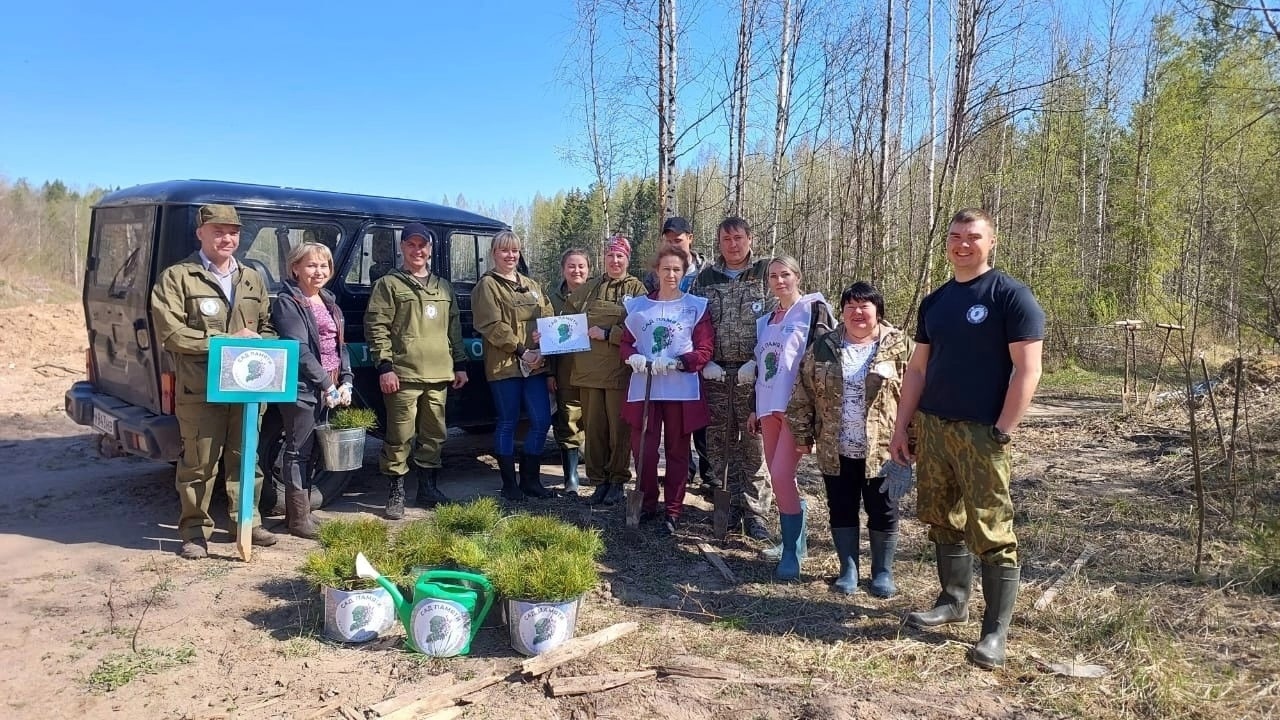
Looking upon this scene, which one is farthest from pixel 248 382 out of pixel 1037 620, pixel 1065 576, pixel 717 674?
pixel 1065 576

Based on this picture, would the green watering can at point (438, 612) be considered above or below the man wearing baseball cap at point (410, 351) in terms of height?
below

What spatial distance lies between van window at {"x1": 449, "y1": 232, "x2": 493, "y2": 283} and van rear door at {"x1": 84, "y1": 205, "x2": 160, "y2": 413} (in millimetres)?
1993

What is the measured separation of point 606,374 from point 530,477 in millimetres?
1036

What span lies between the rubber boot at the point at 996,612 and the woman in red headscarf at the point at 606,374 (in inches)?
104

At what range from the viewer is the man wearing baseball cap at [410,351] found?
15.6ft

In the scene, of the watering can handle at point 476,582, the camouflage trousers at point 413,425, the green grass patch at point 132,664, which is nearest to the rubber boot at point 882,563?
the watering can handle at point 476,582

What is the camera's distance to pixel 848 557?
3.78 metres

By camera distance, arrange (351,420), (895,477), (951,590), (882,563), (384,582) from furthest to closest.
→ (351,420) → (882,563) → (895,477) → (951,590) → (384,582)

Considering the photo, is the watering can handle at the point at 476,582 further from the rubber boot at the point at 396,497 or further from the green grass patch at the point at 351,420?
the rubber boot at the point at 396,497

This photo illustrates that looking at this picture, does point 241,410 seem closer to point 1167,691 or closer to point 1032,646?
point 1032,646

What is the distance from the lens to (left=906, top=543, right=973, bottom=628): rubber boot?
3303 millimetres

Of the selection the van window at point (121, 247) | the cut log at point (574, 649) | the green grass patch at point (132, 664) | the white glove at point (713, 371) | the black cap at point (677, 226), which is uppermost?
the black cap at point (677, 226)

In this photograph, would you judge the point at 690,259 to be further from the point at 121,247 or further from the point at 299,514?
the point at 121,247

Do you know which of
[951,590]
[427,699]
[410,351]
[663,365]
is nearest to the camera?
[427,699]
